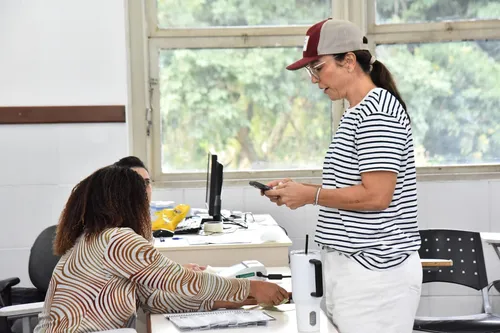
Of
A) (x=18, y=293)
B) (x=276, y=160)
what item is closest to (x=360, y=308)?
(x=18, y=293)

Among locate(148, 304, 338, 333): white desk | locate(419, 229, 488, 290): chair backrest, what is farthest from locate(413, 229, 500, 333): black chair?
locate(148, 304, 338, 333): white desk

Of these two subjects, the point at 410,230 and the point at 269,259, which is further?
the point at 269,259

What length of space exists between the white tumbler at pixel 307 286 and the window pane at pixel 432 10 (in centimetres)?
298

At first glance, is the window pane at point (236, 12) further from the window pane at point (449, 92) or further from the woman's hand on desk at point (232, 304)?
the woman's hand on desk at point (232, 304)

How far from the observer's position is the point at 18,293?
362cm

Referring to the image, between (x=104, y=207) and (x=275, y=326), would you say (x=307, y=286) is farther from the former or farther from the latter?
(x=104, y=207)

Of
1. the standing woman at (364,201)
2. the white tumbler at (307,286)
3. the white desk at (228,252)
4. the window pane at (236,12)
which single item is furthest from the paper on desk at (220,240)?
the window pane at (236,12)

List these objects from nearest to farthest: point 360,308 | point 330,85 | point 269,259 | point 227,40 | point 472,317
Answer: point 360,308
point 330,85
point 269,259
point 472,317
point 227,40

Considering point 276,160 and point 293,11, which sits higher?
point 293,11

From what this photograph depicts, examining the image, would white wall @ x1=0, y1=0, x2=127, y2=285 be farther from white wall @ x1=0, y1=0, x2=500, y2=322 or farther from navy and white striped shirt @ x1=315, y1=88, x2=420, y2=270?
navy and white striped shirt @ x1=315, y1=88, x2=420, y2=270

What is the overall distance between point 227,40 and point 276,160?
0.80 metres

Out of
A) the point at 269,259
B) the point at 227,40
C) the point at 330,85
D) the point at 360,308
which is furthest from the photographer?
the point at 227,40

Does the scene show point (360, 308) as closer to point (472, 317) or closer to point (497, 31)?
point (472, 317)

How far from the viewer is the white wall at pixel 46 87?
411 cm
